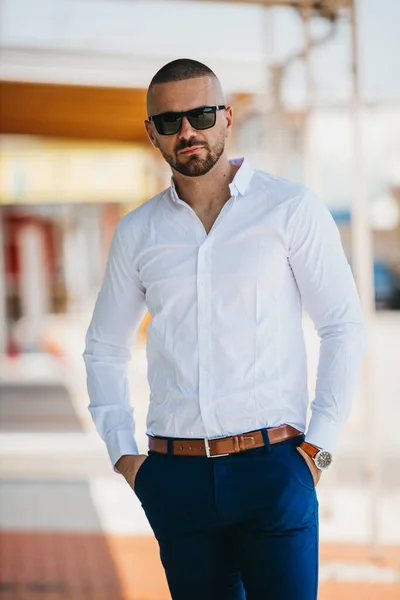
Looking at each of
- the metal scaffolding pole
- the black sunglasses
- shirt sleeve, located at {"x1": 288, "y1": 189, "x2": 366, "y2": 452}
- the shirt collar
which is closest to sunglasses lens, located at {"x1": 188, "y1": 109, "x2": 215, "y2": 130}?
the black sunglasses

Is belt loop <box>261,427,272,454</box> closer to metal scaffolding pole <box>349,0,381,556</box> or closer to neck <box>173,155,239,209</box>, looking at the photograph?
neck <box>173,155,239,209</box>

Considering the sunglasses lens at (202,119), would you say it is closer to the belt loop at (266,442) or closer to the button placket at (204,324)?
the button placket at (204,324)

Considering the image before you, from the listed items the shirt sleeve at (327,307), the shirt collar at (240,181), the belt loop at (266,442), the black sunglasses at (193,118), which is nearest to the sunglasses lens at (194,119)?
the black sunglasses at (193,118)

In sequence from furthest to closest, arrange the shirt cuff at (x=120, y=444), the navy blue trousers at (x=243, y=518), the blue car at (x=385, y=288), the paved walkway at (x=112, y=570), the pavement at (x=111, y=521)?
the blue car at (x=385, y=288) < the pavement at (x=111, y=521) < the paved walkway at (x=112, y=570) < the shirt cuff at (x=120, y=444) < the navy blue trousers at (x=243, y=518)

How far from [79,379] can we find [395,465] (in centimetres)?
553

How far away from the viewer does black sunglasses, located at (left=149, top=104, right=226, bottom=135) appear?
1953 mm

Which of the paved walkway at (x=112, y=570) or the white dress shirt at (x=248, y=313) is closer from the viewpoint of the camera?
the white dress shirt at (x=248, y=313)

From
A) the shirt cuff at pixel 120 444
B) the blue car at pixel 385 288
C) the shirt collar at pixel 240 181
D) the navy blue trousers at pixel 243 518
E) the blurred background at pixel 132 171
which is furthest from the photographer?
the blue car at pixel 385 288

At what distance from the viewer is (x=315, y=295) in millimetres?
1979

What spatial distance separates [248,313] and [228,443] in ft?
0.95

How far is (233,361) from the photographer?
1.92 metres

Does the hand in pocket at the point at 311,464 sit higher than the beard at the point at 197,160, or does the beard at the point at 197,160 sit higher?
Answer: the beard at the point at 197,160

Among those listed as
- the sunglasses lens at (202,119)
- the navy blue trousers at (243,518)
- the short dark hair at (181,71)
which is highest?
the short dark hair at (181,71)

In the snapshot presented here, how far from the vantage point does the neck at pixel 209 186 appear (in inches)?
79.4
